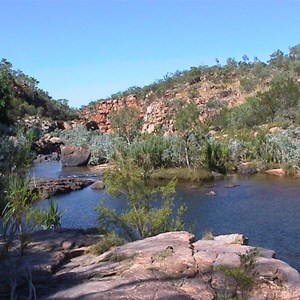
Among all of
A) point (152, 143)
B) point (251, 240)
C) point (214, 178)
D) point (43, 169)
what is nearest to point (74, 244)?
point (251, 240)

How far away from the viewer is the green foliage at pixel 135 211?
1562 cm

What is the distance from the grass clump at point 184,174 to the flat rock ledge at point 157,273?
27122mm

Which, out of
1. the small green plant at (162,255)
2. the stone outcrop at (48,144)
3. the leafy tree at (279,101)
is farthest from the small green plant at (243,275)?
the stone outcrop at (48,144)

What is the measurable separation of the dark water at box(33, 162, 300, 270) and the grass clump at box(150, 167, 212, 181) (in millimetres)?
2117

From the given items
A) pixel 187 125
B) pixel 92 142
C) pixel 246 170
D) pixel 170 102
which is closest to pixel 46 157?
pixel 92 142

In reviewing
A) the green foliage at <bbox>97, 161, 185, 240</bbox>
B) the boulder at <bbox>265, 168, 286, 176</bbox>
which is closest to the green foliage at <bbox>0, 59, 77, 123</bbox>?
the boulder at <bbox>265, 168, 286, 176</bbox>

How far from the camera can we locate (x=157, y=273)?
33.3 ft

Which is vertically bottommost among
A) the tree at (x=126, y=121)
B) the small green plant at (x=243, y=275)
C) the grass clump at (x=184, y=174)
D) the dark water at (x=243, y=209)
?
the dark water at (x=243, y=209)

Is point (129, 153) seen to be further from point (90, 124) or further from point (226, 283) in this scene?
point (90, 124)

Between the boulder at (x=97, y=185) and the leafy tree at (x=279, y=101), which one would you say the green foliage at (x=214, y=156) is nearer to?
the boulder at (x=97, y=185)

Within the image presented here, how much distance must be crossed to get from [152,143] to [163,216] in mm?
29175

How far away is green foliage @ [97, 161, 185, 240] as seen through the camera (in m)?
15.6

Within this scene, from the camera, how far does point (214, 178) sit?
40.5 m

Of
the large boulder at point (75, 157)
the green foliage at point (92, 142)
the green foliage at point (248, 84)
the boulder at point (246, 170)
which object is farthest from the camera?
the green foliage at point (248, 84)
